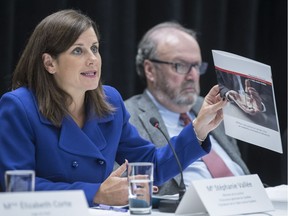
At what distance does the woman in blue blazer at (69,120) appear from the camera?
207 centimetres

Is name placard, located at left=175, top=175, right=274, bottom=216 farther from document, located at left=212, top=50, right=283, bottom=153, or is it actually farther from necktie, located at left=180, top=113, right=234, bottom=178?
necktie, located at left=180, top=113, right=234, bottom=178

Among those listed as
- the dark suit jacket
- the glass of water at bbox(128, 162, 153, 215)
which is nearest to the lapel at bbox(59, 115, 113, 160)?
the glass of water at bbox(128, 162, 153, 215)

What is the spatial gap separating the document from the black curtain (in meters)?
1.22

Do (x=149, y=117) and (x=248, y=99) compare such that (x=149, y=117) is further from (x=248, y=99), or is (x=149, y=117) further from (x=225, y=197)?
(x=225, y=197)

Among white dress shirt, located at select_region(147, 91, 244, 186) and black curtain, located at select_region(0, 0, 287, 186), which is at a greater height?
black curtain, located at select_region(0, 0, 287, 186)

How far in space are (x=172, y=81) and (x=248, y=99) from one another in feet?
4.97

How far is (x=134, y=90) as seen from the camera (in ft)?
13.1

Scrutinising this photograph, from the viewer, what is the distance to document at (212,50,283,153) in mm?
2105

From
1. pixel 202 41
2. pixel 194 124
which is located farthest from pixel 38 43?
pixel 202 41

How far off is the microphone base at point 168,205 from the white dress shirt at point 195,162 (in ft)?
3.86

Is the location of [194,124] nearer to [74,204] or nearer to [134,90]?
[74,204]

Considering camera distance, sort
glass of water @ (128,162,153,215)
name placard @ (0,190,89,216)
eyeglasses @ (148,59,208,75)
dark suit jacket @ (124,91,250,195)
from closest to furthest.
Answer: name placard @ (0,190,89,216), glass of water @ (128,162,153,215), dark suit jacket @ (124,91,250,195), eyeglasses @ (148,59,208,75)

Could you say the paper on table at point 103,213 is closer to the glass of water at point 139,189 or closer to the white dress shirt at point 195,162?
the glass of water at point 139,189

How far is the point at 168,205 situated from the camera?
199 cm
